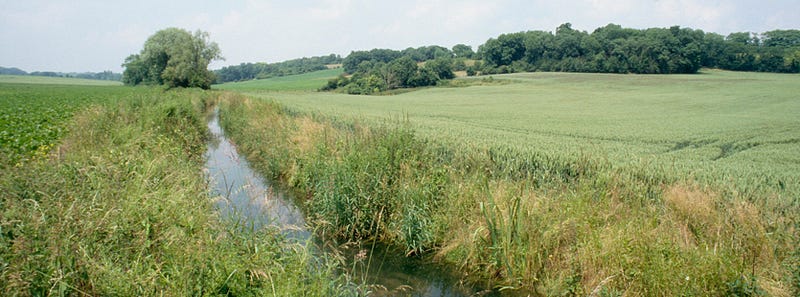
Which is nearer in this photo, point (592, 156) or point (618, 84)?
point (592, 156)

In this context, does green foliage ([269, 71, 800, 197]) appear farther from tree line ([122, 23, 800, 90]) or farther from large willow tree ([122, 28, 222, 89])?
large willow tree ([122, 28, 222, 89])

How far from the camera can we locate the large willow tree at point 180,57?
59.5m

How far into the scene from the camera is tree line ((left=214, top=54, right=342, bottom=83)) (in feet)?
396

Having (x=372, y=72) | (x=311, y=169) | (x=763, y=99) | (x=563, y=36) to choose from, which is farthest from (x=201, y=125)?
(x=563, y=36)

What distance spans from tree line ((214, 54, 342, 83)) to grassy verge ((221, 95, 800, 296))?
4506 inches

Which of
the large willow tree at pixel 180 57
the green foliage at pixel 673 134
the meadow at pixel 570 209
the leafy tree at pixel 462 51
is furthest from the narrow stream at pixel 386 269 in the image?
the leafy tree at pixel 462 51

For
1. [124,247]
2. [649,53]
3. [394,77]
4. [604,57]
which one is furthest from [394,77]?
[124,247]

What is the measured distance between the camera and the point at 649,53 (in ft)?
190

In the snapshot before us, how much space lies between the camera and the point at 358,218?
23.7 feet

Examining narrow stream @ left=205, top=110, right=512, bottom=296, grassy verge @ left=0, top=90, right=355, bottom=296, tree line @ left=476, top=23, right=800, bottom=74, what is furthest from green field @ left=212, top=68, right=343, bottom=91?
grassy verge @ left=0, top=90, right=355, bottom=296

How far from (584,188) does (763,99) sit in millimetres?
28739

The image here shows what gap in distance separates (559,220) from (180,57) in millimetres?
66413

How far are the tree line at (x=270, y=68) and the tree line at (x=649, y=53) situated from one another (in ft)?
200

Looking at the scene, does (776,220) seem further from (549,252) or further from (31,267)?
(31,267)
